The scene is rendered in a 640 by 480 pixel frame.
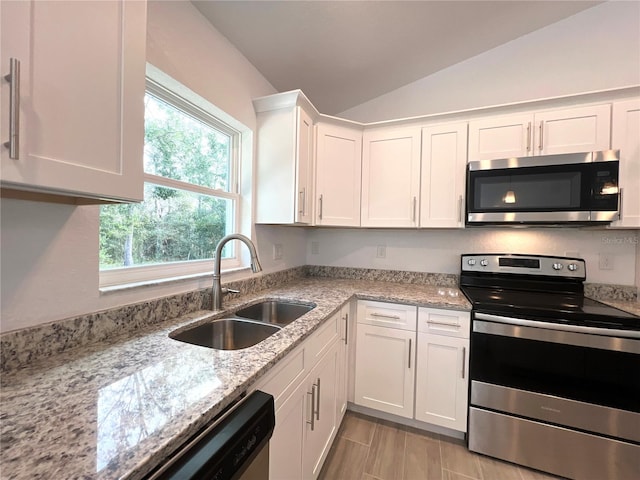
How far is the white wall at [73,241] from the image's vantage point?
0.79 m

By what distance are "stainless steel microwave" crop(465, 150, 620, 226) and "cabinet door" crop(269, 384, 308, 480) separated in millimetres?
1643

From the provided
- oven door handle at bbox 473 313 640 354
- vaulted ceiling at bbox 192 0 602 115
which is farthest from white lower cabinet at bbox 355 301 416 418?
vaulted ceiling at bbox 192 0 602 115

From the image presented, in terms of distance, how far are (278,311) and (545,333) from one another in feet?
5.10

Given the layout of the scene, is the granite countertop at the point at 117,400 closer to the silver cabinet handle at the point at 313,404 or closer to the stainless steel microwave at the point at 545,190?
the silver cabinet handle at the point at 313,404

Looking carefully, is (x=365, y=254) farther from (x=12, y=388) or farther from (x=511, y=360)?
(x=12, y=388)

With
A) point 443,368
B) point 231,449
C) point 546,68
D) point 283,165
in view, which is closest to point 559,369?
point 443,368

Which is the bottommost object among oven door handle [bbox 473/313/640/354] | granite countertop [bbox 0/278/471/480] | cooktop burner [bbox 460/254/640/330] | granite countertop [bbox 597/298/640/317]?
oven door handle [bbox 473/313/640/354]

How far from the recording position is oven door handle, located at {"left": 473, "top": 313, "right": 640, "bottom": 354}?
1.41m

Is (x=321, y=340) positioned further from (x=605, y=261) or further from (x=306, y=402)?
(x=605, y=261)

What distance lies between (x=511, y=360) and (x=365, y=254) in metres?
1.36

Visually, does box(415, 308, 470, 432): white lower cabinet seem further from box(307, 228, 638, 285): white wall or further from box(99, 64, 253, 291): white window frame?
box(99, 64, 253, 291): white window frame

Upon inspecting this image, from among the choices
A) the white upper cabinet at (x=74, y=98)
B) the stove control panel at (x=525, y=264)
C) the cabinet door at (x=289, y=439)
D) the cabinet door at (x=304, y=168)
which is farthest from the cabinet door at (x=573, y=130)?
the white upper cabinet at (x=74, y=98)

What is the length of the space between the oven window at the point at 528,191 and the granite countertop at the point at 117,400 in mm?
1621

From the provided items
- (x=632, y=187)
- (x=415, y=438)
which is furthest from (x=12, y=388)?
(x=632, y=187)
